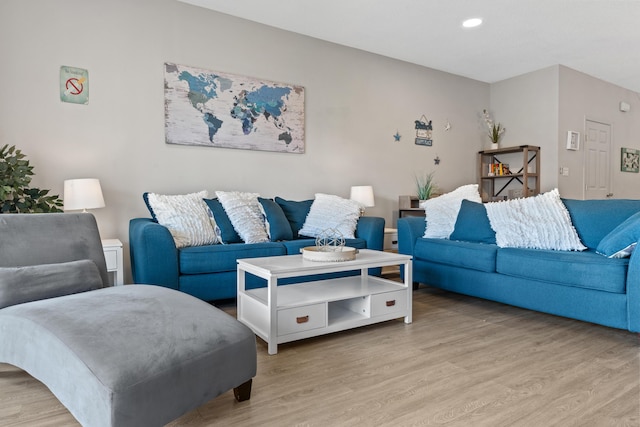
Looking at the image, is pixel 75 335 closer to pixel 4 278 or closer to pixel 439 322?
pixel 4 278

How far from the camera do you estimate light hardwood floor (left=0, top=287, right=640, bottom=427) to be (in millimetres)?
1534

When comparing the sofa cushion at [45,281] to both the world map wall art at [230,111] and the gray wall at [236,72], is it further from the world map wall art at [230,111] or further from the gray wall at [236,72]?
the world map wall art at [230,111]

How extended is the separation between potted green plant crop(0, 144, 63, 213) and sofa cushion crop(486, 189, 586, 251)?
323cm

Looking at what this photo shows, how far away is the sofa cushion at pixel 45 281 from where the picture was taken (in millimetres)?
1777

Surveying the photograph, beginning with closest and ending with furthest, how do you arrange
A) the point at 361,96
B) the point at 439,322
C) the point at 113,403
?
1. the point at 113,403
2. the point at 439,322
3. the point at 361,96

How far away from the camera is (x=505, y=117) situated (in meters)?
5.84

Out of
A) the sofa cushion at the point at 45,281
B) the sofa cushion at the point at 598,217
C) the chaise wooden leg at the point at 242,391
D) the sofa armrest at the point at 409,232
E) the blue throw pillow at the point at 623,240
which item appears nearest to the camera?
the chaise wooden leg at the point at 242,391

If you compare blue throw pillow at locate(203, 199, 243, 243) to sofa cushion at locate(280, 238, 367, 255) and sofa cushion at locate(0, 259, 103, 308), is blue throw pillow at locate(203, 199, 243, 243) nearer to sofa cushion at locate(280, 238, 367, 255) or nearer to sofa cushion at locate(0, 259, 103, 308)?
sofa cushion at locate(280, 238, 367, 255)

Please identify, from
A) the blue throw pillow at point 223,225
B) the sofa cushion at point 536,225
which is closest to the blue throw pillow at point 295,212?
the blue throw pillow at point 223,225


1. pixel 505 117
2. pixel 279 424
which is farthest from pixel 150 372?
pixel 505 117

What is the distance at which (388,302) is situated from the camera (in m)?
2.59

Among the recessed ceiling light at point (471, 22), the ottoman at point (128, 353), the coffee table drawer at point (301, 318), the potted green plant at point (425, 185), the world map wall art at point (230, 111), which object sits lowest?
the coffee table drawer at point (301, 318)

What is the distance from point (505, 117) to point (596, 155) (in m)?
1.39

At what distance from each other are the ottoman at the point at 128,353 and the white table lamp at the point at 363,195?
113 inches
